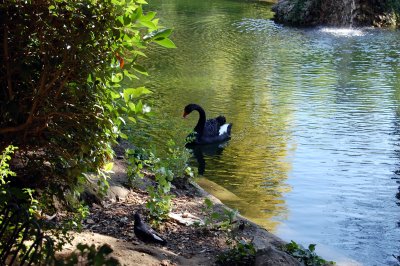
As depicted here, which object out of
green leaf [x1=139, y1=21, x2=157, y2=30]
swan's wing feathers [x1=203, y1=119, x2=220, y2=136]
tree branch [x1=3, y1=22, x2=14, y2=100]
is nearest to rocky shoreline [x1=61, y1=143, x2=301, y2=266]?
tree branch [x1=3, y1=22, x2=14, y2=100]

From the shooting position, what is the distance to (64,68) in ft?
14.9

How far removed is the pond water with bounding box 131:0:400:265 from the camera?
349 inches

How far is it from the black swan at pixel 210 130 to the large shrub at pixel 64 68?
755cm

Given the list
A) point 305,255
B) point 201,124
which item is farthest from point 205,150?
point 305,255

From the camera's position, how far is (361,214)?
9.09 meters

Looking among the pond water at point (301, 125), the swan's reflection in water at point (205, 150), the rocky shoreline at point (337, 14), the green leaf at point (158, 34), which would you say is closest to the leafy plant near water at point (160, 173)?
the pond water at point (301, 125)

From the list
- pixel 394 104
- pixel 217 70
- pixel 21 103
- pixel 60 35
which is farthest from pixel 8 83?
pixel 217 70

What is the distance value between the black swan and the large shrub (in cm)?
755

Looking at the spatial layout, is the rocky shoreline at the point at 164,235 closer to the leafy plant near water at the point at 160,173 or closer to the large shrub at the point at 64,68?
the leafy plant near water at the point at 160,173

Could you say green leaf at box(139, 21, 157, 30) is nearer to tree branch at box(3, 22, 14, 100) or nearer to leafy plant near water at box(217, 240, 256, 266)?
tree branch at box(3, 22, 14, 100)

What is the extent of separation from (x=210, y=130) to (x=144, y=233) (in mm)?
6792

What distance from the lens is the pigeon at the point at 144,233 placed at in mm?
5777

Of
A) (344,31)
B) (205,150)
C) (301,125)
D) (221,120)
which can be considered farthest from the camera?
(344,31)

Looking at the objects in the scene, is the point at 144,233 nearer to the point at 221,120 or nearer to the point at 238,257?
the point at 238,257
